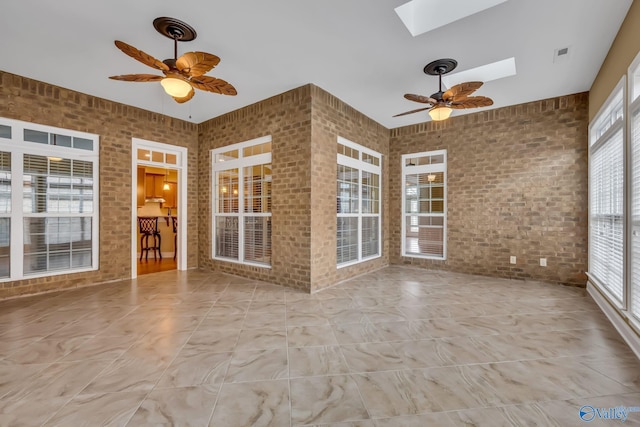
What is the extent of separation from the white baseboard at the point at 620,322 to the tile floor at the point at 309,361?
0.26 feet

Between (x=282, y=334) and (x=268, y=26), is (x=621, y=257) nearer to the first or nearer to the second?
(x=282, y=334)

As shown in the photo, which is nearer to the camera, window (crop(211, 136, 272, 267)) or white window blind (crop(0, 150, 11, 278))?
white window blind (crop(0, 150, 11, 278))

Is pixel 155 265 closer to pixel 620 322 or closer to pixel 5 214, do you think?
pixel 5 214

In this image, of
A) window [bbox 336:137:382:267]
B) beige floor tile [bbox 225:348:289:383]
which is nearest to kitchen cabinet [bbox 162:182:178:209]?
window [bbox 336:137:382:267]

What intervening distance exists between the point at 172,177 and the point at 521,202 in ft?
28.3

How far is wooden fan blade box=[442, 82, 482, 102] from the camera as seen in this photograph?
3.23 m

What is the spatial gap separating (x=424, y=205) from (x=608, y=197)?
2.84 meters

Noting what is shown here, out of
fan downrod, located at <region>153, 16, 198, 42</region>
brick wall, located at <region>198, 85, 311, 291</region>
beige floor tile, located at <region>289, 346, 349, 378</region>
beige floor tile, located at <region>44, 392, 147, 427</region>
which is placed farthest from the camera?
brick wall, located at <region>198, 85, 311, 291</region>

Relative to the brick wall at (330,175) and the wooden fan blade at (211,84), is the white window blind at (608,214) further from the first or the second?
the wooden fan blade at (211,84)

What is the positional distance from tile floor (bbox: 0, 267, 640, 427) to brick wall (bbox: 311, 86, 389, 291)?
2.38 ft

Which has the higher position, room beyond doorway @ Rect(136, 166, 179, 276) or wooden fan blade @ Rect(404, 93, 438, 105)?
wooden fan blade @ Rect(404, 93, 438, 105)

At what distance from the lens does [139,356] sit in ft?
7.67

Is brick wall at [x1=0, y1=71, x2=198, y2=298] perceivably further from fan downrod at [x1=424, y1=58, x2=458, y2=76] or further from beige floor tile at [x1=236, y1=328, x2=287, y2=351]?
fan downrod at [x1=424, y1=58, x2=458, y2=76]

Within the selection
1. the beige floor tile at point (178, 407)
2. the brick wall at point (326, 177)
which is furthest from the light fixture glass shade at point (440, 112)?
the beige floor tile at point (178, 407)
